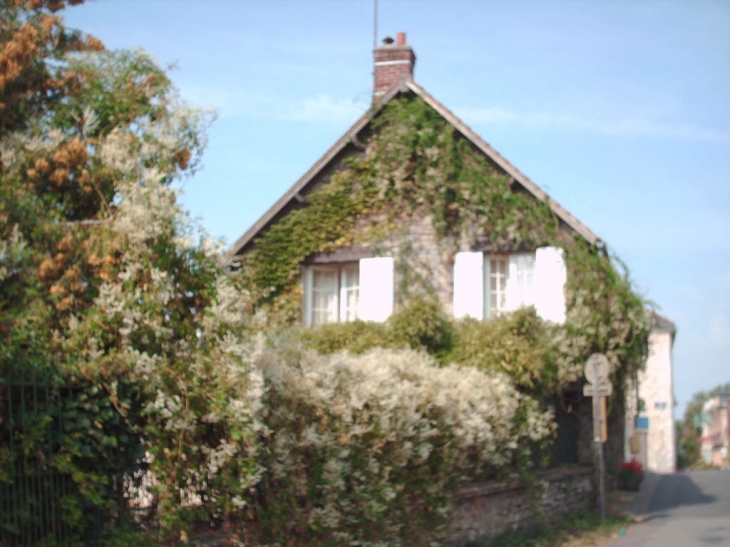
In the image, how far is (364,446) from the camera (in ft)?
32.3

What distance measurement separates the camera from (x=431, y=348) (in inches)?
640

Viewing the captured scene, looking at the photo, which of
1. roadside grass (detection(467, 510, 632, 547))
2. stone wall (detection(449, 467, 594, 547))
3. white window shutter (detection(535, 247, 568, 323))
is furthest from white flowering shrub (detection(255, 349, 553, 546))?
white window shutter (detection(535, 247, 568, 323))

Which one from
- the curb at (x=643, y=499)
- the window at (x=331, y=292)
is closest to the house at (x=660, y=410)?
the curb at (x=643, y=499)

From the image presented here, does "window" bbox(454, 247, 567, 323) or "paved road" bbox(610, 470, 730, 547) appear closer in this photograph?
"paved road" bbox(610, 470, 730, 547)

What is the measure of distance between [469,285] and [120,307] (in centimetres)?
1057

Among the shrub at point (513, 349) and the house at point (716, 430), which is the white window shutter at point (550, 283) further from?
the house at point (716, 430)

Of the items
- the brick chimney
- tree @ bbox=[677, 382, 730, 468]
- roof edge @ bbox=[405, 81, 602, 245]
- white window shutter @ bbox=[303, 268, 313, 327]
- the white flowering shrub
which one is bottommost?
tree @ bbox=[677, 382, 730, 468]

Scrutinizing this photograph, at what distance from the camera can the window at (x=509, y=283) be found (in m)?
17.3

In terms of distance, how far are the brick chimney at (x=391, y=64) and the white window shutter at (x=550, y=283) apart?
5202mm

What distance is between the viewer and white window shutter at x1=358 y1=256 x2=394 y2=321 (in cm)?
1825

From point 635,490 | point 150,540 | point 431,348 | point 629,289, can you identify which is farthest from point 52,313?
point 635,490

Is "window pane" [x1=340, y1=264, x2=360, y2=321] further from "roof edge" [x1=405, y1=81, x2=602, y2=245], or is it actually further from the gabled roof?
"roof edge" [x1=405, y1=81, x2=602, y2=245]

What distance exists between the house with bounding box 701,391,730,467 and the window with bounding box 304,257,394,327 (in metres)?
56.5

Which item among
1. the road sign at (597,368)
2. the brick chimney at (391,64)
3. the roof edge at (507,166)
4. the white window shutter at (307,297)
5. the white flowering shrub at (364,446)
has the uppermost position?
the brick chimney at (391,64)
